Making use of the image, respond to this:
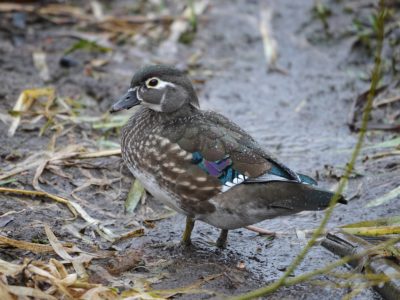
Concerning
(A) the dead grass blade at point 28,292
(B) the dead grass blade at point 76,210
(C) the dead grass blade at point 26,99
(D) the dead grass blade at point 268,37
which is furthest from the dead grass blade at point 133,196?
(D) the dead grass blade at point 268,37

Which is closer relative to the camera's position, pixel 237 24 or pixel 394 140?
pixel 394 140

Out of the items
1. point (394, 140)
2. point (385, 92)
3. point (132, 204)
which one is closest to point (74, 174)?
point (132, 204)

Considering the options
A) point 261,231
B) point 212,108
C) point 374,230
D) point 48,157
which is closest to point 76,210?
point 48,157

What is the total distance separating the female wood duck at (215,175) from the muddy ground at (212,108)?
37 centimetres

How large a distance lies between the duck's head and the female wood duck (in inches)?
5.4

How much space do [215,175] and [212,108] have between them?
9.66 feet

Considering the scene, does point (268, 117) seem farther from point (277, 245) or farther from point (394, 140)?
point (277, 245)

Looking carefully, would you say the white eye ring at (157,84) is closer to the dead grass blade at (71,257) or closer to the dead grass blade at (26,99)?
the dead grass blade at (71,257)

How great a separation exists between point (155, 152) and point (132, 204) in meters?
0.86

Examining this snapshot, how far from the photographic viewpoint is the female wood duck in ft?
15.4

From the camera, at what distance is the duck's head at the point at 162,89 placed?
520cm

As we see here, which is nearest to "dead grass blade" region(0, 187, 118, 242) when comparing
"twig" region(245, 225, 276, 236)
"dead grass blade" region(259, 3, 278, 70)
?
"twig" region(245, 225, 276, 236)

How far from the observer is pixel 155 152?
16.2 ft

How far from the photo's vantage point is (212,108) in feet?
25.0
